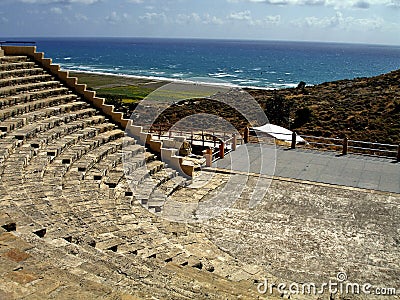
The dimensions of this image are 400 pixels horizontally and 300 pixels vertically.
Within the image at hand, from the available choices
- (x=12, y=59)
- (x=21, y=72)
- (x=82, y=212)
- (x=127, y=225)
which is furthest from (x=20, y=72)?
(x=127, y=225)

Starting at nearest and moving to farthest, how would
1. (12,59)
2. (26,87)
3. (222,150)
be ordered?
(26,87) → (12,59) → (222,150)

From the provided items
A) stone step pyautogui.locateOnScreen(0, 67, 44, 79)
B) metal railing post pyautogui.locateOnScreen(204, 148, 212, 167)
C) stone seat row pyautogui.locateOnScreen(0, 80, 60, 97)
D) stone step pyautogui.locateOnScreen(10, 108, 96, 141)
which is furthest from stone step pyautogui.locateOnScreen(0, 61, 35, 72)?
metal railing post pyautogui.locateOnScreen(204, 148, 212, 167)

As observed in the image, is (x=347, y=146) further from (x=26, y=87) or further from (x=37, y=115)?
(x=26, y=87)

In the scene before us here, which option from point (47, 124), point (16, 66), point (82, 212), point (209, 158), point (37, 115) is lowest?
point (209, 158)

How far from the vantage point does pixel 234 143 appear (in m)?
16.4

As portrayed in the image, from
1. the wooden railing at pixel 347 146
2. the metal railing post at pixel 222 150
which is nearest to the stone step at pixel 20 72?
the metal railing post at pixel 222 150

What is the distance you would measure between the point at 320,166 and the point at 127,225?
8.32m

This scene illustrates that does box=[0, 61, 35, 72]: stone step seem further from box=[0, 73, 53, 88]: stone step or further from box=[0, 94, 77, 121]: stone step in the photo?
box=[0, 94, 77, 121]: stone step

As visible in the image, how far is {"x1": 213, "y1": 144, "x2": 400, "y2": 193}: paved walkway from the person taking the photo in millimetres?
13094

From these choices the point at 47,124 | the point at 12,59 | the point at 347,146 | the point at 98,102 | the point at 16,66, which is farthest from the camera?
the point at 347,146

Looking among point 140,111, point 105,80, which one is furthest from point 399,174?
point 105,80

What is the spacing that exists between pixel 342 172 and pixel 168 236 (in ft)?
24.2

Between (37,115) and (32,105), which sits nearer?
(37,115)

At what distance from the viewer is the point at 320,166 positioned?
14.6m
